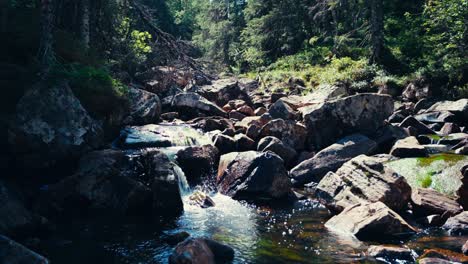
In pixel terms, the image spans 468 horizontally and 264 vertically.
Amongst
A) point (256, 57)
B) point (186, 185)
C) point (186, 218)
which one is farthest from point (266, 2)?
point (186, 218)

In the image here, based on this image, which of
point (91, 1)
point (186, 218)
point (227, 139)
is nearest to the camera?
point (186, 218)

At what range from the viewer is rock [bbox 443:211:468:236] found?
10062 millimetres

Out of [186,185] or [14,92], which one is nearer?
[14,92]

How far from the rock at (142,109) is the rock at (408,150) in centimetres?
1067

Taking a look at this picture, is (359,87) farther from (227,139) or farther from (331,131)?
(227,139)

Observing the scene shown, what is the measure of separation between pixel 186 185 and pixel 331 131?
690cm

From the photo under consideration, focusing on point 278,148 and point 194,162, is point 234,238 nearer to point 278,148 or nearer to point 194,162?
point 194,162

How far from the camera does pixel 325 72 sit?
2972 cm

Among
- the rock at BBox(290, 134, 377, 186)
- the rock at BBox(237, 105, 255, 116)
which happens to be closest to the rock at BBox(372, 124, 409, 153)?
the rock at BBox(290, 134, 377, 186)

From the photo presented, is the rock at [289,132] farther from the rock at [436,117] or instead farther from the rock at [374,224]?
the rock at [374,224]

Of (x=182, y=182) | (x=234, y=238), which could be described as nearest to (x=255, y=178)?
(x=182, y=182)

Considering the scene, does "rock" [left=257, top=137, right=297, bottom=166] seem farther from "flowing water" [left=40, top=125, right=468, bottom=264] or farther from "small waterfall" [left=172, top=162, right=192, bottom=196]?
"flowing water" [left=40, top=125, right=468, bottom=264]

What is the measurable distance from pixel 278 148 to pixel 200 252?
29.3 ft

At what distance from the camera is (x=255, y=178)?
13.2m
